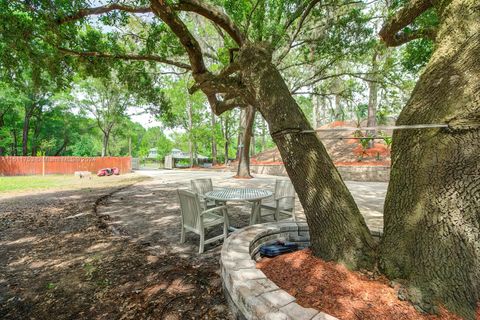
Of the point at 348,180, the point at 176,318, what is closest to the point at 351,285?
the point at 176,318

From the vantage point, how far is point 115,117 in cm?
2348

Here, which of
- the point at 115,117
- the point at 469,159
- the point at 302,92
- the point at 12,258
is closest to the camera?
the point at 469,159

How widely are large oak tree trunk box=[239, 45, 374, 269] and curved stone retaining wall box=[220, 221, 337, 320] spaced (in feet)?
2.27

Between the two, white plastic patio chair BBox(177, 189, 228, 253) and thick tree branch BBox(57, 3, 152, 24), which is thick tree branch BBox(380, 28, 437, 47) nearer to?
white plastic patio chair BBox(177, 189, 228, 253)

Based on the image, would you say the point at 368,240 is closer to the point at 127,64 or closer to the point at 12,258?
the point at 12,258

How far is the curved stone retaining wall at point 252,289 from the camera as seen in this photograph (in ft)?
4.50

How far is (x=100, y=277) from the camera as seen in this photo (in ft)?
8.99

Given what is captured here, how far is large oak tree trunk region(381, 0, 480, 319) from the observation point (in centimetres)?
160

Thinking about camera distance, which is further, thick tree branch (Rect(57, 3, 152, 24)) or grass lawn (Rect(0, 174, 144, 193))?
grass lawn (Rect(0, 174, 144, 193))

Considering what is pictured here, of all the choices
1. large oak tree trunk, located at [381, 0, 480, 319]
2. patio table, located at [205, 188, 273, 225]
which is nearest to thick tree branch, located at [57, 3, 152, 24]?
patio table, located at [205, 188, 273, 225]

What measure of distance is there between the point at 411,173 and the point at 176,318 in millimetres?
2249

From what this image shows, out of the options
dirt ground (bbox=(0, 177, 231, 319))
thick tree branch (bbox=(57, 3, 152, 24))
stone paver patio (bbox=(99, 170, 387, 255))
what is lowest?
dirt ground (bbox=(0, 177, 231, 319))

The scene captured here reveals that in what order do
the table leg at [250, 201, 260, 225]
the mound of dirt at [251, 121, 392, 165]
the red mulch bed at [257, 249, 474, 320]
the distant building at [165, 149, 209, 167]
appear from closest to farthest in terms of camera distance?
the red mulch bed at [257, 249, 474, 320] → the table leg at [250, 201, 260, 225] → the mound of dirt at [251, 121, 392, 165] → the distant building at [165, 149, 209, 167]

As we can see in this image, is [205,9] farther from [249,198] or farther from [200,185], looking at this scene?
[200,185]
